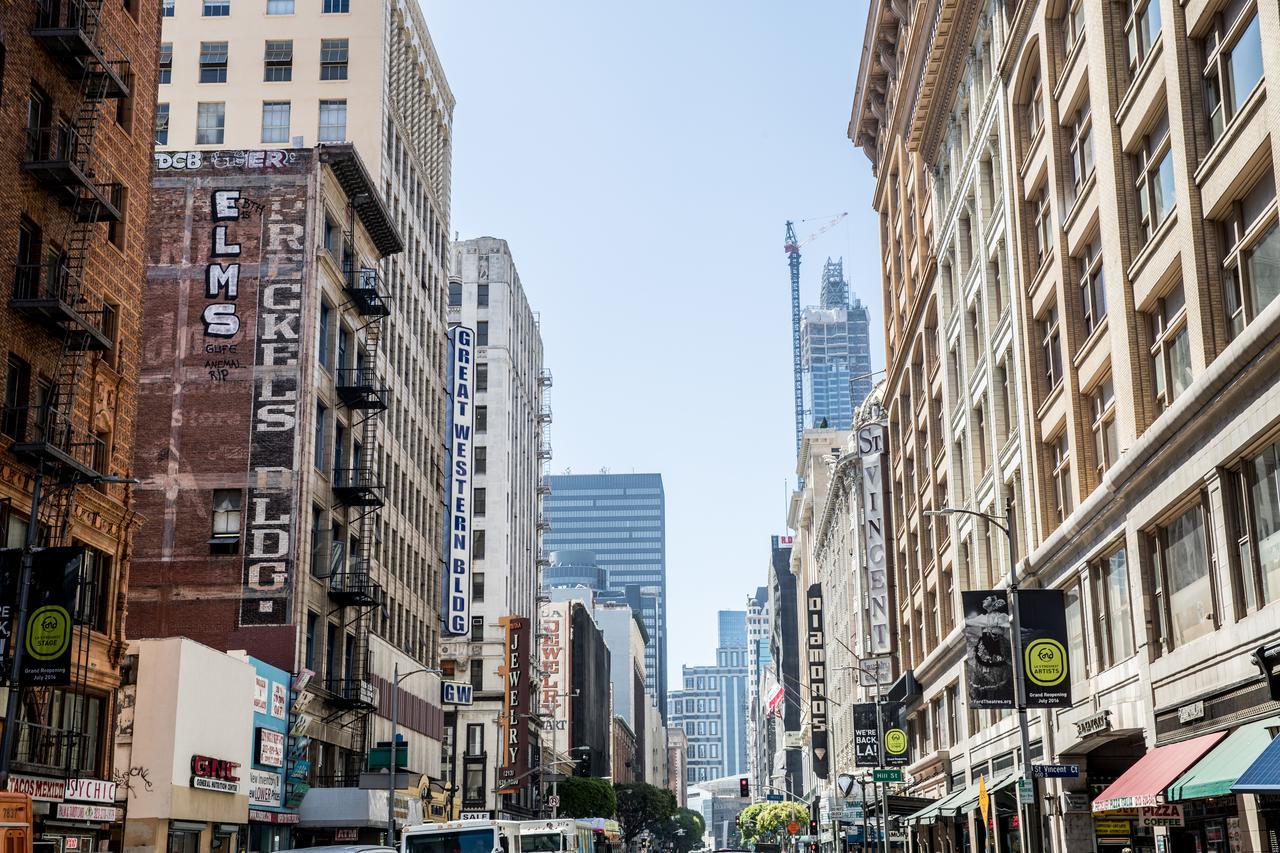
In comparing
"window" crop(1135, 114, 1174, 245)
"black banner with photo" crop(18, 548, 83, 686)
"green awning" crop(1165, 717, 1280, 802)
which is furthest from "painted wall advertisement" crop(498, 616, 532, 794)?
"green awning" crop(1165, 717, 1280, 802)

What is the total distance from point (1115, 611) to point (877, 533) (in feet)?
140

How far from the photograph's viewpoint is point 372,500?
65.2m

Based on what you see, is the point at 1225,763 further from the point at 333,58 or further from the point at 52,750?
the point at 333,58

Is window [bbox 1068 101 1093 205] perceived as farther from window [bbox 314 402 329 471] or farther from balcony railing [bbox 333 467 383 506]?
balcony railing [bbox 333 467 383 506]

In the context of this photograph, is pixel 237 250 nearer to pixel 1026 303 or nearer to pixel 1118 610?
pixel 1026 303

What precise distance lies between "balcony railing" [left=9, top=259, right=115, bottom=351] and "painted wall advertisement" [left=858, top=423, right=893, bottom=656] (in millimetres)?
45820

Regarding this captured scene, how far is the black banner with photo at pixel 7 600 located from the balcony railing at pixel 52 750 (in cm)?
448

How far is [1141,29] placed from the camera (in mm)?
31125

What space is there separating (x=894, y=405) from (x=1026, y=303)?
31960mm

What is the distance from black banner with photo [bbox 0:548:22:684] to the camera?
3000 centimetres

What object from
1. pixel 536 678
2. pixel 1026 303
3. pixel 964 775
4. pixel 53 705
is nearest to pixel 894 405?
pixel 964 775

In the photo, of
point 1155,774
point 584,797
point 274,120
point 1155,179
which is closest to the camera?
point 1155,774

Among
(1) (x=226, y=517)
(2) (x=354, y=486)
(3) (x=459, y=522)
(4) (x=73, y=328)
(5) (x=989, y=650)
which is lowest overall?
(5) (x=989, y=650)

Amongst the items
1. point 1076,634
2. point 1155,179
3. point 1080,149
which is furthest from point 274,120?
point 1155,179
